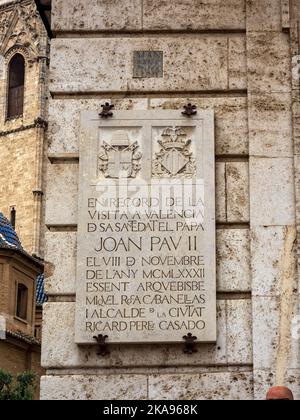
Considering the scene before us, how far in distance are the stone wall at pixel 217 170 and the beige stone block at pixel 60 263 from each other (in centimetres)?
1

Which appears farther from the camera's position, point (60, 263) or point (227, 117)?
point (227, 117)

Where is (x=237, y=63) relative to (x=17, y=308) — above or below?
below

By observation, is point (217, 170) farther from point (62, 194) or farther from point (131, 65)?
point (62, 194)

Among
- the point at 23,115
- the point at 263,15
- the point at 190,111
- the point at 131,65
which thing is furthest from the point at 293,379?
the point at 23,115

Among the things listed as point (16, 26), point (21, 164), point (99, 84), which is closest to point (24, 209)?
point (21, 164)

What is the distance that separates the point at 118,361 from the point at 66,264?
0.98 metres

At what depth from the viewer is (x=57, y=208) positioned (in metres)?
10.5

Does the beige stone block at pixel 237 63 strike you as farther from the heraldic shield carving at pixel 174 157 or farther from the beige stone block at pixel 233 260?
the beige stone block at pixel 233 260

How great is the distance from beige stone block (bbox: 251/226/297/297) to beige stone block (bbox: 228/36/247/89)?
1.38 metres

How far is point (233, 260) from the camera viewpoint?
1030cm

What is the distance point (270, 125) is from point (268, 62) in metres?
0.61

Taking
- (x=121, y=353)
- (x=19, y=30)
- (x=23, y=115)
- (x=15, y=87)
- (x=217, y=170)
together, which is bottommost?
(x=121, y=353)
